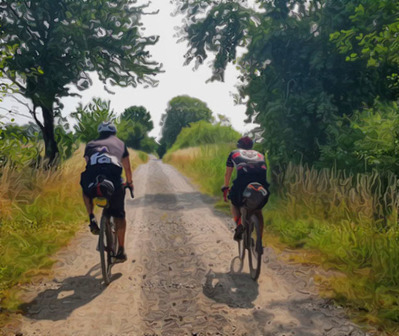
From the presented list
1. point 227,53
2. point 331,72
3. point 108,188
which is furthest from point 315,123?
point 108,188

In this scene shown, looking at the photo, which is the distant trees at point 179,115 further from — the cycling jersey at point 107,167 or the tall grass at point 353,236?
the cycling jersey at point 107,167

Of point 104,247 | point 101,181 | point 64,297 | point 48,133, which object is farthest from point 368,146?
point 48,133

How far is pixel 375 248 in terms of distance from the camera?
4895 mm

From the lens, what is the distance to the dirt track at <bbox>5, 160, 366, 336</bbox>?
141 inches

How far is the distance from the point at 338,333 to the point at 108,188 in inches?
124

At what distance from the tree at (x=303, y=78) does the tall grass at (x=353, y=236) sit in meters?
1.24

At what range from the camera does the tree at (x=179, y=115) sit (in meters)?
68.9

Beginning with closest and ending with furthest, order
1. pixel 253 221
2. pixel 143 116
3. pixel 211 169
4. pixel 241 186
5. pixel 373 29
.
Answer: pixel 253 221, pixel 241 186, pixel 373 29, pixel 211 169, pixel 143 116

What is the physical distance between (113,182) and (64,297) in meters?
1.58

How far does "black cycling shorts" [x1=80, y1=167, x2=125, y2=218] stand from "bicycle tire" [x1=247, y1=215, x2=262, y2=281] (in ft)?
6.29

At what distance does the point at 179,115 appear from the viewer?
228 feet

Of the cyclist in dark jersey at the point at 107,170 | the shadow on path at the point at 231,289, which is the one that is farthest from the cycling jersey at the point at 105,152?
the shadow on path at the point at 231,289

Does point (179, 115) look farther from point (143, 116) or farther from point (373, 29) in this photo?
point (373, 29)

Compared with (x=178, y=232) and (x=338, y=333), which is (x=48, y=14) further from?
(x=338, y=333)
